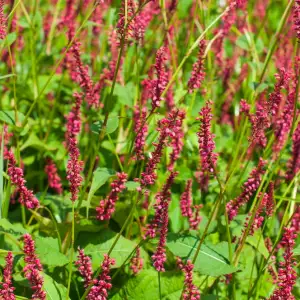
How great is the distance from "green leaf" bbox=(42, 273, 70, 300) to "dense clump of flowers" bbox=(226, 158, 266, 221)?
21.9 inches

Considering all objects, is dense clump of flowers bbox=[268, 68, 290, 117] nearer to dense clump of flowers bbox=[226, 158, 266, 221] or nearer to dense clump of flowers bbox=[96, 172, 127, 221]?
dense clump of flowers bbox=[226, 158, 266, 221]

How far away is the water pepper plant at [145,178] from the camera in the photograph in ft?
5.48

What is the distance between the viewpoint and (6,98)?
275 cm

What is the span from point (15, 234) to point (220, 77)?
4.72ft

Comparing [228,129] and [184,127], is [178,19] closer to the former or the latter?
[228,129]

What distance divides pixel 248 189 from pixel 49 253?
615mm

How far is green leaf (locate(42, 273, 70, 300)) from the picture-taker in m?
1.78

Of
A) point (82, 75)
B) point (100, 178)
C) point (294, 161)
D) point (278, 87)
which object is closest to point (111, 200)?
point (100, 178)

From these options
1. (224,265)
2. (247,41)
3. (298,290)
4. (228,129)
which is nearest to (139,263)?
(224,265)

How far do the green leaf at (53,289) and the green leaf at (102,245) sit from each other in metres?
0.22

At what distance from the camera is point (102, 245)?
6.82ft

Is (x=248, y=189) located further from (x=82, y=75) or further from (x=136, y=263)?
(x=82, y=75)

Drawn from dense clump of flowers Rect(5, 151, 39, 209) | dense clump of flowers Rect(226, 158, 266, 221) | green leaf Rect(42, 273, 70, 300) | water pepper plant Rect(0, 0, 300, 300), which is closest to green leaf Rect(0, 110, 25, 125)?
water pepper plant Rect(0, 0, 300, 300)

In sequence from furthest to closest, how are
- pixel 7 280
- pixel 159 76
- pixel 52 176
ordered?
pixel 52 176
pixel 159 76
pixel 7 280
